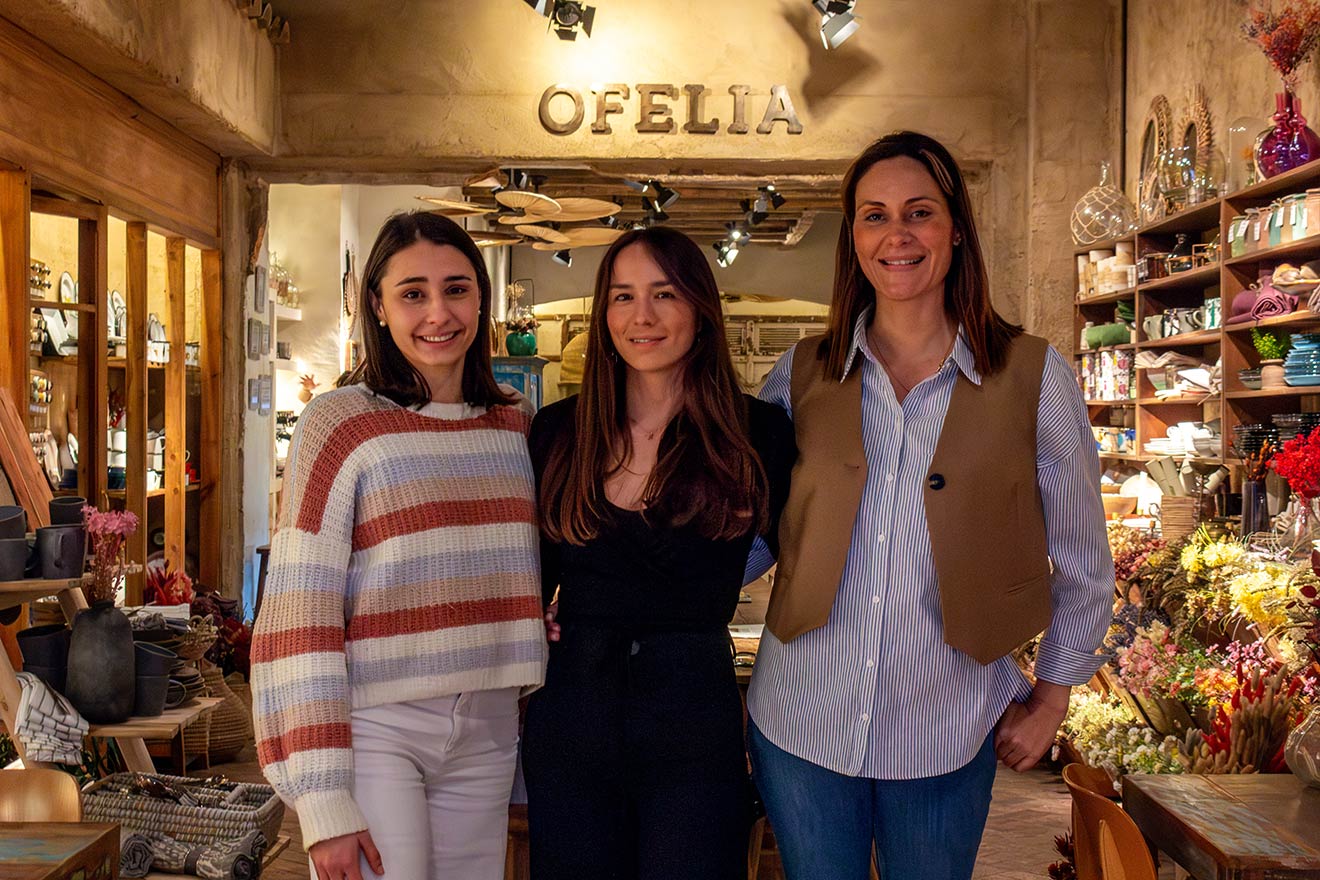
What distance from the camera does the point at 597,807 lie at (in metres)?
1.99

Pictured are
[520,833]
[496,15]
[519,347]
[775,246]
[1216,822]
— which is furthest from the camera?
[775,246]

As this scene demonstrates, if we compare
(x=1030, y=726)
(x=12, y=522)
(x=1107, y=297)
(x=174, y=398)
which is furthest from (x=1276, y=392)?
(x=174, y=398)

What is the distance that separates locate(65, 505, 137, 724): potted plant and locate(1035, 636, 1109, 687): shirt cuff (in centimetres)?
253

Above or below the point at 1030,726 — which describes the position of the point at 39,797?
below

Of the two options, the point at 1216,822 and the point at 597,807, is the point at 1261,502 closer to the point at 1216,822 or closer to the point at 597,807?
the point at 1216,822

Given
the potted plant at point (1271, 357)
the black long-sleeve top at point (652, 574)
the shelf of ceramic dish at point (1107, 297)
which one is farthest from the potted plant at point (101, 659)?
the shelf of ceramic dish at point (1107, 297)

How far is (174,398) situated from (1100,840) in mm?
5981

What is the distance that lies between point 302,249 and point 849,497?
28.5ft

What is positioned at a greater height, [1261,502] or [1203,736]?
[1261,502]

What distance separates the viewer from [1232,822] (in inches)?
86.2

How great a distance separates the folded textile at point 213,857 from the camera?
3.27 metres

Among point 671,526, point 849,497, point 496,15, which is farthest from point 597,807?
point 496,15

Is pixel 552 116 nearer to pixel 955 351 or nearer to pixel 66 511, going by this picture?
pixel 66 511

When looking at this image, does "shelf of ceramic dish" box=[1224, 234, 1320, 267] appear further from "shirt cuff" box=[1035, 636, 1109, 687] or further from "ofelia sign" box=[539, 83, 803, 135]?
"shirt cuff" box=[1035, 636, 1109, 687]
